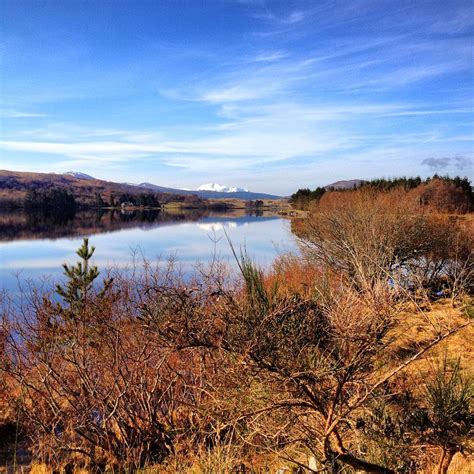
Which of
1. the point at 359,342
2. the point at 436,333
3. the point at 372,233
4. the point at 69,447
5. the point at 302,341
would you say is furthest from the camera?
the point at 372,233

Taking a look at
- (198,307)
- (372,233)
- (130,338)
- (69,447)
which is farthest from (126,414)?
(372,233)

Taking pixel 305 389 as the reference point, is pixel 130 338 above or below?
below

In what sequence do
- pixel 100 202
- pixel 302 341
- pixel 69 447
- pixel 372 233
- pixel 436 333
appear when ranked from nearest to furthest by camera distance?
pixel 436 333
pixel 302 341
pixel 69 447
pixel 372 233
pixel 100 202

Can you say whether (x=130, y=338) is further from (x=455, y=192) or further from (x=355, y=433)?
(x=455, y=192)

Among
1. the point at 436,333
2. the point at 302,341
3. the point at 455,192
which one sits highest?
the point at 455,192

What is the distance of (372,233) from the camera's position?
21.0m

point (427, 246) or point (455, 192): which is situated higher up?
point (455, 192)

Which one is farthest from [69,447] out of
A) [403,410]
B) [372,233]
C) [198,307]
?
[372,233]

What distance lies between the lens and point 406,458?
437 cm

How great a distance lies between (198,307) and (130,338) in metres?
6.23

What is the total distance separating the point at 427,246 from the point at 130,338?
54.3ft

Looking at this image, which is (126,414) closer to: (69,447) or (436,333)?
(69,447)

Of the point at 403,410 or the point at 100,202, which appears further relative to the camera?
the point at 100,202

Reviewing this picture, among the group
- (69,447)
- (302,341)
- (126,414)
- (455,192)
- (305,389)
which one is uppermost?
(455,192)
